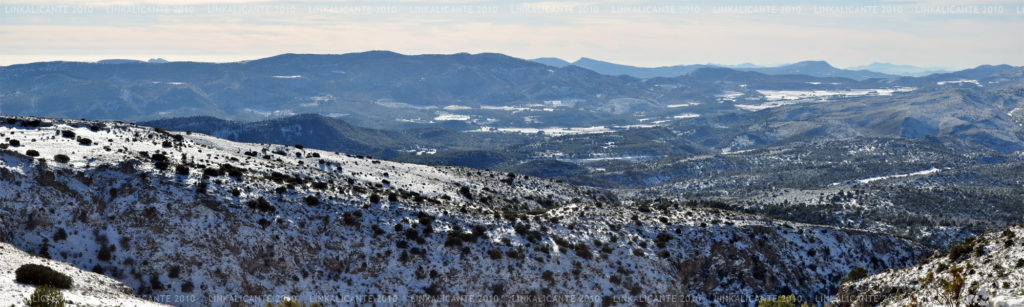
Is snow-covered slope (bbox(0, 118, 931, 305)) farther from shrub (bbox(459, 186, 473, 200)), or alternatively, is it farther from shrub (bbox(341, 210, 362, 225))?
shrub (bbox(459, 186, 473, 200))

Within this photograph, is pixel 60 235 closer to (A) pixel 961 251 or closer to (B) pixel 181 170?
(B) pixel 181 170

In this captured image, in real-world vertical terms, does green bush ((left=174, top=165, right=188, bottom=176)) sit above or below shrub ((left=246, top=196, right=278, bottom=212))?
above

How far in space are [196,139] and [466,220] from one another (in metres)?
46.9

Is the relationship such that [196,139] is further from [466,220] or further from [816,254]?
[816,254]

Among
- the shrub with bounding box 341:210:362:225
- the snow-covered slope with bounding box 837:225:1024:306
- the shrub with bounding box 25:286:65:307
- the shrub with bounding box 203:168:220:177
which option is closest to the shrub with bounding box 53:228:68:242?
the shrub with bounding box 203:168:220:177

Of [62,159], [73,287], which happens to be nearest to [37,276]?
[73,287]

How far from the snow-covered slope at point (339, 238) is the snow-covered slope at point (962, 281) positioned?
51.4ft

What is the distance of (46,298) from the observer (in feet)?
100

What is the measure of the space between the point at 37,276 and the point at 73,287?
187cm

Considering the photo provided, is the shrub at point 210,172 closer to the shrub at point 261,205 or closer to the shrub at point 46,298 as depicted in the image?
the shrub at point 261,205

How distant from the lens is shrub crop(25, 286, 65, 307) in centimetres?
3016

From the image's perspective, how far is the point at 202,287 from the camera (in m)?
45.5

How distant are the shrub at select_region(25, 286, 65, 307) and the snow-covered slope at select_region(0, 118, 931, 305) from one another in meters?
12.5

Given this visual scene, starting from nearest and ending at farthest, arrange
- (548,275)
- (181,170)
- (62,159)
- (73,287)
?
(73,287), (62,159), (548,275), (181,170)
